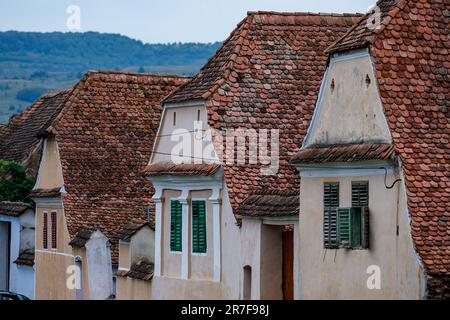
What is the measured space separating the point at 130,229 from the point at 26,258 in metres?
10.7

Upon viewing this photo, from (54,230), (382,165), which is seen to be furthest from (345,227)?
(54,230)

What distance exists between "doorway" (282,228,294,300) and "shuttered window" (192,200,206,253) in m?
4.19

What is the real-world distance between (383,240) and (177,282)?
1261 cm

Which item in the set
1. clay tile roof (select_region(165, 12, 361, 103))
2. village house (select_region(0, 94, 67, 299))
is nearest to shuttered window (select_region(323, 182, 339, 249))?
clay tile roof (select_region(165, 12, 361, 103))

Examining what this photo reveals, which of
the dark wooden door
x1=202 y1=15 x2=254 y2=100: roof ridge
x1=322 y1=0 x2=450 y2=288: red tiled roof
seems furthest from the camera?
x1=202 y1=15 x2=254 y2=100: roof ridge

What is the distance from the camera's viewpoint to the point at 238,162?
1748 inches

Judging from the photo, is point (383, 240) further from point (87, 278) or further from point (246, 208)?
point (87, 278)

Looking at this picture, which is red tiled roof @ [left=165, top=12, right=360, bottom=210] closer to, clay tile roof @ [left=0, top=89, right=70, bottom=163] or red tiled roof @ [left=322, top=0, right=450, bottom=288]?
red tiled roof @ [left=322, top=0, right=450, bottom=288]

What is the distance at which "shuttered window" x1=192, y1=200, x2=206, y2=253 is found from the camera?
4519cm

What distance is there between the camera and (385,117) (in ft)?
114

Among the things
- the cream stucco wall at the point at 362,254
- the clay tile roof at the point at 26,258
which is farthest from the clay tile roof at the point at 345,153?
the clay tile roof at the point at 26,258

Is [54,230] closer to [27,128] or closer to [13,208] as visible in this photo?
[13,208]
